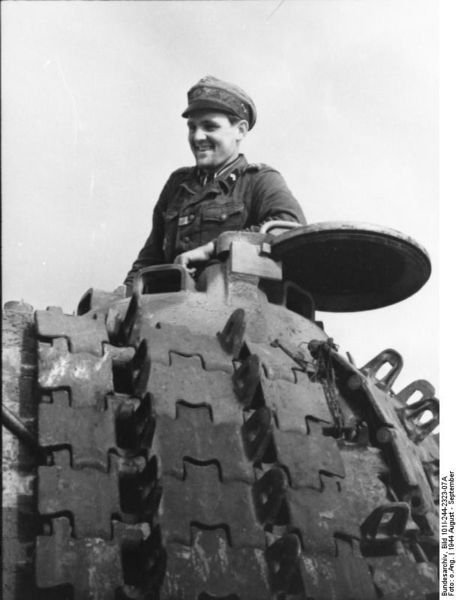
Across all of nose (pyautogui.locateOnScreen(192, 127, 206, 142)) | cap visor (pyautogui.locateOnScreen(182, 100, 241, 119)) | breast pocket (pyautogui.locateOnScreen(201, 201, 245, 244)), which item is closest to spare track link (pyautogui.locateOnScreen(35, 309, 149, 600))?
breast pocket (pyautogui.locateOnScreen(201, 201, 245, 244))

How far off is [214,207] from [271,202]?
1.51 ft

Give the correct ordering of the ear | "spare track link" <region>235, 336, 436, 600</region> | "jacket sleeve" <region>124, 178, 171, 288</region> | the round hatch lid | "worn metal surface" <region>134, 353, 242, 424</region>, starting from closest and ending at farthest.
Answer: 1. "spare track link" <region>235, 336, 436, 600</region>
2. "worn metal surface" <region>134, 353, 242, 424</region>
3. the round hatch lid
4. the ear
5. "jacket sleeve" <region>124, 178, 171, 288</region>

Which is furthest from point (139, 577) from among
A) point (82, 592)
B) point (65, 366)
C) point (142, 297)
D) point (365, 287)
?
point (365, 287)

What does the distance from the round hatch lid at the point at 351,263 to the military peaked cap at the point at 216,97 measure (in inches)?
65.5

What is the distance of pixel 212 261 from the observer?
916 centimetres

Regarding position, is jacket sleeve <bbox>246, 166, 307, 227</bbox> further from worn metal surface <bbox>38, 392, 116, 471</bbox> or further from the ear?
worn metal surface <bbox>38, 392, 116, 471</bbox>

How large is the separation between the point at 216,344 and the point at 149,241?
115 inches

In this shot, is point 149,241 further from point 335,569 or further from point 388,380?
point 335,569

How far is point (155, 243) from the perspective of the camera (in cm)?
1080

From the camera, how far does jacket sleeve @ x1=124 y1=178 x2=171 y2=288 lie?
10742 millimetres

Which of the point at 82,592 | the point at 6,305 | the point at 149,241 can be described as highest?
the point at 149,241

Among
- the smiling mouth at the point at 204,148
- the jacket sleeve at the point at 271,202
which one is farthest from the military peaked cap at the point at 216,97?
the jacket sleeve at the point at 271,202

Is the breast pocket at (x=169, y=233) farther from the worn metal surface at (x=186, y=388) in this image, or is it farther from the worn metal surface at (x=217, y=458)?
the worn metal surface at (x=186, y=388)

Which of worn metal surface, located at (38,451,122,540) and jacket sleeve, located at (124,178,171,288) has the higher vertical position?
jacket sleeve, located at (124,178,171,288)
